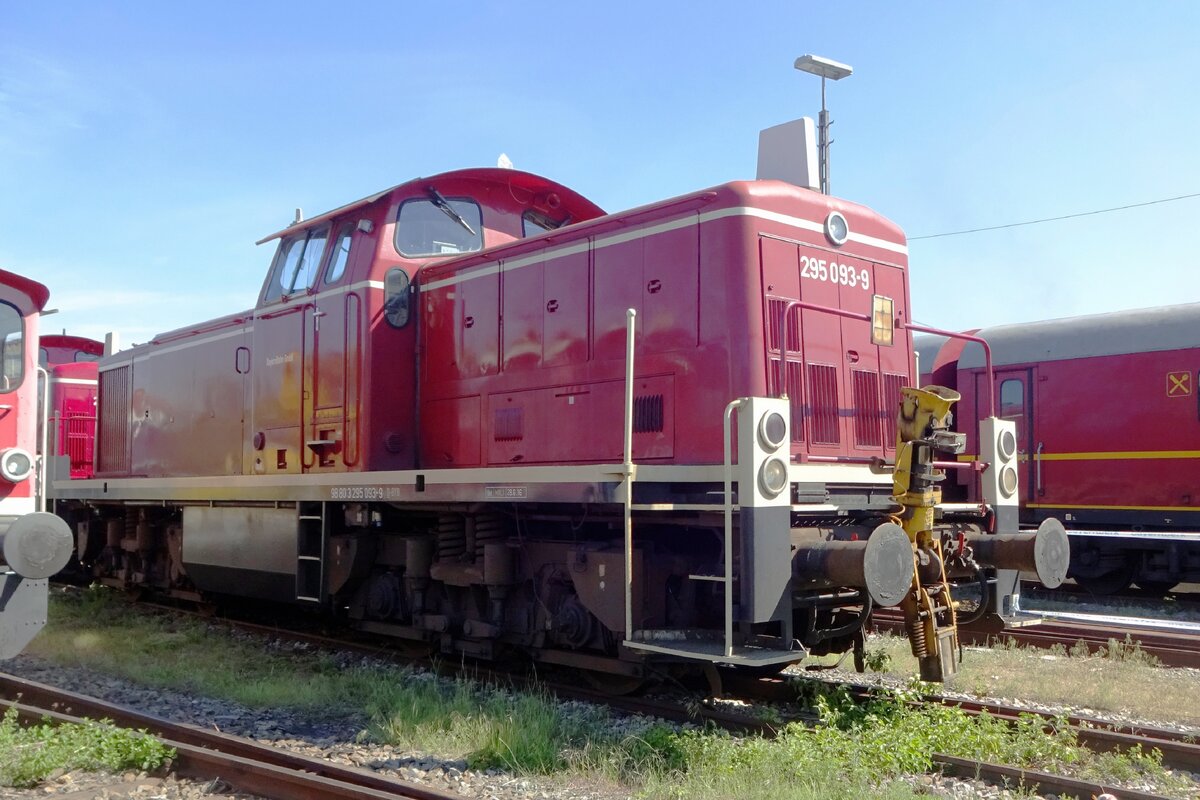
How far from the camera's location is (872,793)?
15.6 ft

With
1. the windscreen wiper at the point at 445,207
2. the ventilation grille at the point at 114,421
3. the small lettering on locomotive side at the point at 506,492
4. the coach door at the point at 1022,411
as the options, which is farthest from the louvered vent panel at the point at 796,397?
the ventilation grille at the point at 114,421

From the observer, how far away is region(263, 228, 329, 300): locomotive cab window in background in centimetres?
930

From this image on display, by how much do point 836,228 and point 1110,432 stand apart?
7681mm

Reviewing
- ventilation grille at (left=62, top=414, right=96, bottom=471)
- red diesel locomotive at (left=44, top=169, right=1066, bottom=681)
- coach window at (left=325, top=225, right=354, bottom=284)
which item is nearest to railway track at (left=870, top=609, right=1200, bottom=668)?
red diesel locomotive at (left=44, top=169, right=1066, bottom=681)

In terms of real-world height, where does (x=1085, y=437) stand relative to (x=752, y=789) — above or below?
above

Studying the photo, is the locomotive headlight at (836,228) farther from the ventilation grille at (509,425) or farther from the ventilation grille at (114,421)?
the ventilation grille at (114,421)

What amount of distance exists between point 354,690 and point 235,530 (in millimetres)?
3068

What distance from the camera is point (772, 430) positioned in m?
5.76

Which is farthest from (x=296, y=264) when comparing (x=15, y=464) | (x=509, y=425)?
(x=15, y=464)

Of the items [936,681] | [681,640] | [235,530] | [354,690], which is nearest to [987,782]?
[936,681]

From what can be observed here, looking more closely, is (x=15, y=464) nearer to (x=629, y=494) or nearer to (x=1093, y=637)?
(x=629, y=494)

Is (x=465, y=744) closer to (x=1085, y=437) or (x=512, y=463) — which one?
(x=512, y=463)

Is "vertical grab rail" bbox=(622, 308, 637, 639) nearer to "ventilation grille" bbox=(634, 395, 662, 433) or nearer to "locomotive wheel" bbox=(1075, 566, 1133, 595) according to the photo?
"ventilation grille" bbox=(634, 395, 662, 433)

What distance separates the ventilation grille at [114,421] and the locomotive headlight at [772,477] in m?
9.61
